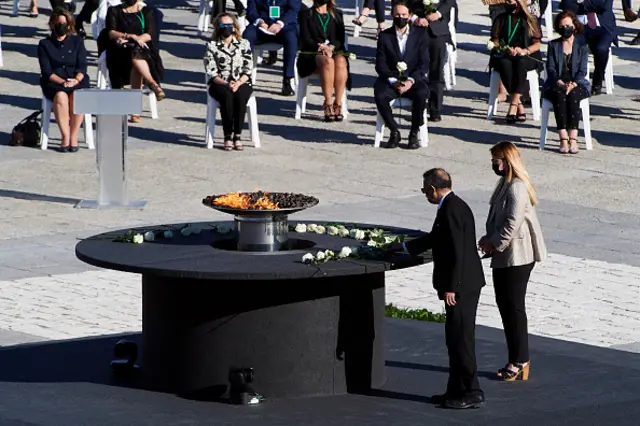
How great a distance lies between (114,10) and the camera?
21641 millimetres

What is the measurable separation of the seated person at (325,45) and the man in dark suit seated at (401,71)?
5.12 feet

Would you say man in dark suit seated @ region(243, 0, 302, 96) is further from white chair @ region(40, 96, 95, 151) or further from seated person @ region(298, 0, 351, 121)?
white chair @ region(40, 96, 95, 151)

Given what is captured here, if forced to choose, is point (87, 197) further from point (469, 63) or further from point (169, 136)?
point (469, 63)

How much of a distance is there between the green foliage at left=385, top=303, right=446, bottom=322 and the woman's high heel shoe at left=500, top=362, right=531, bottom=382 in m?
1.96

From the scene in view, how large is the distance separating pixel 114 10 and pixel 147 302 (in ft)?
39.7

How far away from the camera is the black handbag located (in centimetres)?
2005

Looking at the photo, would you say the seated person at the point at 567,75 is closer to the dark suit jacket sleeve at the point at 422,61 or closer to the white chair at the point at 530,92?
the dark suit jacket sleeve at the point at 422,61

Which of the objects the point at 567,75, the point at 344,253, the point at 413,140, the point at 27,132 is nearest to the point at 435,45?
the point at 413,140

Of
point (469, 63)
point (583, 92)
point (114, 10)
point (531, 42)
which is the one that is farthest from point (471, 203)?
point (469, 63)

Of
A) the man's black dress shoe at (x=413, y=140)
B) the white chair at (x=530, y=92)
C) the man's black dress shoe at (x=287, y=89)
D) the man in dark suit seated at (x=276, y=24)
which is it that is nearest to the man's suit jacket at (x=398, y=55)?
the man's black dress shoe at (x=413, y=140)

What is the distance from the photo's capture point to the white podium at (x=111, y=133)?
16.8 metres

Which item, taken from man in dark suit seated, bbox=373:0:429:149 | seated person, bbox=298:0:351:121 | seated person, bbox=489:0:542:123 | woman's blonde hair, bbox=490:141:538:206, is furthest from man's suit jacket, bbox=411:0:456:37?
woman's blonde hair, bbox=490:141:538:206

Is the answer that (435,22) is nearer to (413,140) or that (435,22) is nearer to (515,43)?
(515,43)

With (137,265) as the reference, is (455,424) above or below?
below
